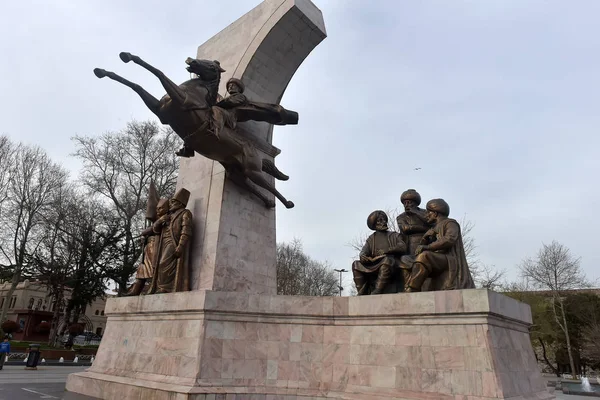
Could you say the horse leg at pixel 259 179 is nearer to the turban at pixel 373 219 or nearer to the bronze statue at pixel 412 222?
the turban at pixel 373 219

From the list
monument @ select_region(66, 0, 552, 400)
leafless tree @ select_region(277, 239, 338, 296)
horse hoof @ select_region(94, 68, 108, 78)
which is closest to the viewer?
monument @ select_region(66, 0, 552, 400)

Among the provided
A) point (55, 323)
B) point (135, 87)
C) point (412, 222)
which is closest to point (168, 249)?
point (135, 87)

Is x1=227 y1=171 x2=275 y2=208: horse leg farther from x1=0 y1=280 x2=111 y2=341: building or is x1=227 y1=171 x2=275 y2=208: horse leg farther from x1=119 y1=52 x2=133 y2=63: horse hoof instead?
x1=0 y1=280 x2=111 y2=341: building

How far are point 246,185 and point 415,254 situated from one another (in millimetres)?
4316

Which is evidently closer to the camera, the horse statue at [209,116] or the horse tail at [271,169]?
the horse statue at [209,116]

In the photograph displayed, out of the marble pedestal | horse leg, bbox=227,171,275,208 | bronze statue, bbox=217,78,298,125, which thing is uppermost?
bronze statue, bbox=217,78,298,125

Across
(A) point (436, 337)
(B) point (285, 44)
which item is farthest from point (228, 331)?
(B) point (285, 44)

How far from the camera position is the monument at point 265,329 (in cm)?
627

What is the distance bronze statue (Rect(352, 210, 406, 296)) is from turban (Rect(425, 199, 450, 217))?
0.87 m

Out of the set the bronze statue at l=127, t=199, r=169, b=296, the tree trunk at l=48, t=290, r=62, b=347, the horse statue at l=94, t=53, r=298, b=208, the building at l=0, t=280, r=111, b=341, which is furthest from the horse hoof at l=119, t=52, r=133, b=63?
the building at l=0, t=280, r=111, b=341

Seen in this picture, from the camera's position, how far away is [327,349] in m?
7.54

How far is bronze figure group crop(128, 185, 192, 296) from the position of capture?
30.1ft

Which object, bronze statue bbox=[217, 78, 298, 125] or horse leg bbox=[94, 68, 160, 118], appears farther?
bronze statue bbox=[217, 78, 298, 125]

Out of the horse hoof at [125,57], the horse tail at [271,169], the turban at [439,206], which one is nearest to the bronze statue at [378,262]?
the turban at [439,206]
